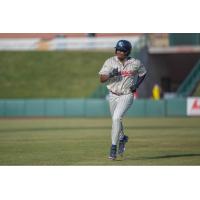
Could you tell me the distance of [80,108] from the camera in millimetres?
39156

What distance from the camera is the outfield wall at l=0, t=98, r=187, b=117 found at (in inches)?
1528

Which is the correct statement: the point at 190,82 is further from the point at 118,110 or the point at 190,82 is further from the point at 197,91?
the point at 118,110

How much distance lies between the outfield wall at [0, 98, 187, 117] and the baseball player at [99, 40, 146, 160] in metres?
23.5

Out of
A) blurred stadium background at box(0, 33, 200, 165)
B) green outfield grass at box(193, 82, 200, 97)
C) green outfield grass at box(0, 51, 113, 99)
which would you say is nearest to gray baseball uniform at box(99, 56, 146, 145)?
blurred stadium background at box(0, 33, 200, 165)

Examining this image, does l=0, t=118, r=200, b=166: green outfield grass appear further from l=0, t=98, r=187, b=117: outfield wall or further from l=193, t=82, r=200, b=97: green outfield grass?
l=193, t=82, r=200, b=97: green outfield grass

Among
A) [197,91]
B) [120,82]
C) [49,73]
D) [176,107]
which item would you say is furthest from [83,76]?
[120,82]

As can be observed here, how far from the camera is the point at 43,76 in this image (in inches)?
1794

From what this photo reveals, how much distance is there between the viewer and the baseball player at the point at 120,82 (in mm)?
14680

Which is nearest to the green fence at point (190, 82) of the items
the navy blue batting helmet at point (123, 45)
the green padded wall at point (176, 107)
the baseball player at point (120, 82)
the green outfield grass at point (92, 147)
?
the green padded wall at point (176, 107)

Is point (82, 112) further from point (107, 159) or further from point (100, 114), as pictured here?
point (107, 159)

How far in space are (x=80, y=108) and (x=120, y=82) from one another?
Result: 24240mm

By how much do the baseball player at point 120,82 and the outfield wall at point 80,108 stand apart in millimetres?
23502
